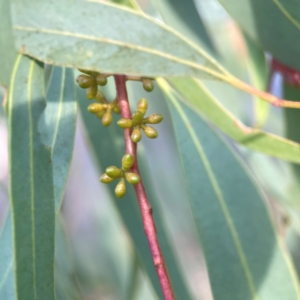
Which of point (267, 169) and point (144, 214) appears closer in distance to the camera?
point (144, 214)

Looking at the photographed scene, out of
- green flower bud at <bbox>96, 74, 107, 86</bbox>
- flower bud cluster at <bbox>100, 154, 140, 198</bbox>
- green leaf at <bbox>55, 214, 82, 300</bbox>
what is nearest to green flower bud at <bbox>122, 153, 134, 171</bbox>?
flower bud cluster at <bbox>100, 154, 140, 198</bbox>

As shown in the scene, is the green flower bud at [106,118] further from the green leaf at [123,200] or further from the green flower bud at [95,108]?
the green leaf at [123,200]

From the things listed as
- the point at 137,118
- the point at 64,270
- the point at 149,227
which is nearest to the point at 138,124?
the point at 137,118

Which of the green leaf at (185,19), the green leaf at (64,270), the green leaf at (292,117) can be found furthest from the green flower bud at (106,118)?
the green leaf at (64,270)

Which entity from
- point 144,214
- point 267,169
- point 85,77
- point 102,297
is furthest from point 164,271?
point 102,297

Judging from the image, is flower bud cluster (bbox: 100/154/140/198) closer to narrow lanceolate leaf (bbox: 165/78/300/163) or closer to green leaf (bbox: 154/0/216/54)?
narrow lanceolate leaf (bbox: 165/78/300/163)

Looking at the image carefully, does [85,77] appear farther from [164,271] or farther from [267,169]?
[267,169]
